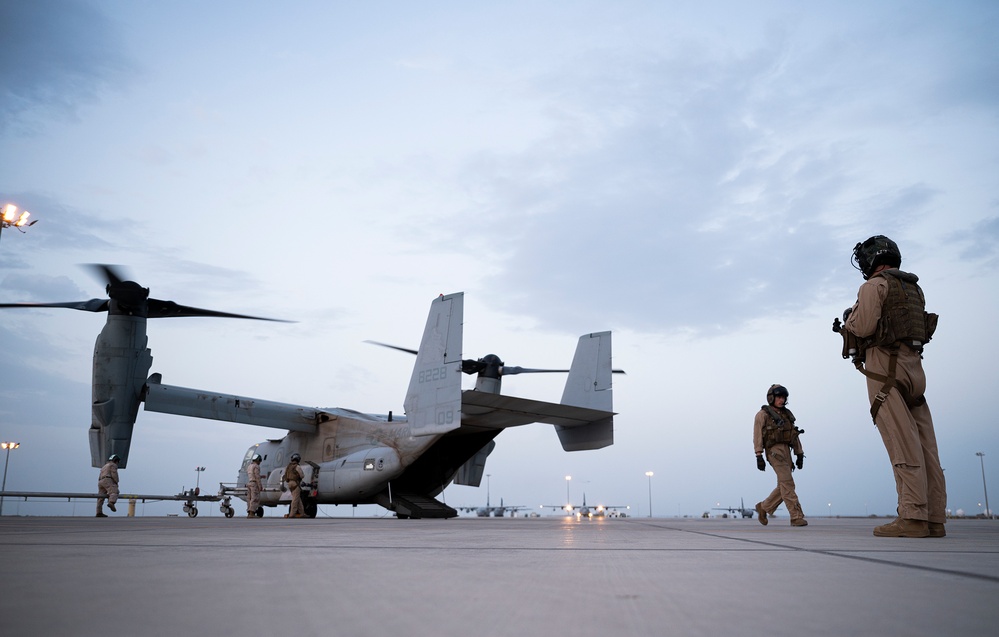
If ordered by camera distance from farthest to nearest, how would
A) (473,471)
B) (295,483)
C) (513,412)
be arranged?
(473,471) → (295,483) → (513,412)

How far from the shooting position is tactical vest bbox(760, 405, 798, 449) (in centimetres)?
863

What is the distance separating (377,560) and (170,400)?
16524 millimetres

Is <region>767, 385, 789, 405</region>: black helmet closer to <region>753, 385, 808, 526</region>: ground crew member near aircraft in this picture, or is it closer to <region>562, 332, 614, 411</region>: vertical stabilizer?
<region>753, 385, 808, 526</region>: ground crew member near aircraft

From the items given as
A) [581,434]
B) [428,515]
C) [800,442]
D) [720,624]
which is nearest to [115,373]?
[428,515]

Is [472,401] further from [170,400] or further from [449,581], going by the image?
[449,581]

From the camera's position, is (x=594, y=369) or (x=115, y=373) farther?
(x=594, y=369)

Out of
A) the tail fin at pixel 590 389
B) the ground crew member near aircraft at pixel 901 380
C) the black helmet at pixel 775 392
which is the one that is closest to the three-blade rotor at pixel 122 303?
the tail fin at pixel 590 389

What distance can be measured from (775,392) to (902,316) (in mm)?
3670

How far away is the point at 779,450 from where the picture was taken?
8.71 meters

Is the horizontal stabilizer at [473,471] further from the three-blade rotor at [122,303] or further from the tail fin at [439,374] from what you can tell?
the three-blade rotor at [122,303]

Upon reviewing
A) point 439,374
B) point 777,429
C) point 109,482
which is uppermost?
point 439,374

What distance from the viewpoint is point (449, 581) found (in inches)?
83.7

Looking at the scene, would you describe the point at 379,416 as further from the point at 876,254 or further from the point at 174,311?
the point at 876,254

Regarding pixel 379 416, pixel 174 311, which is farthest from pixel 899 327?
pixel 379 416
